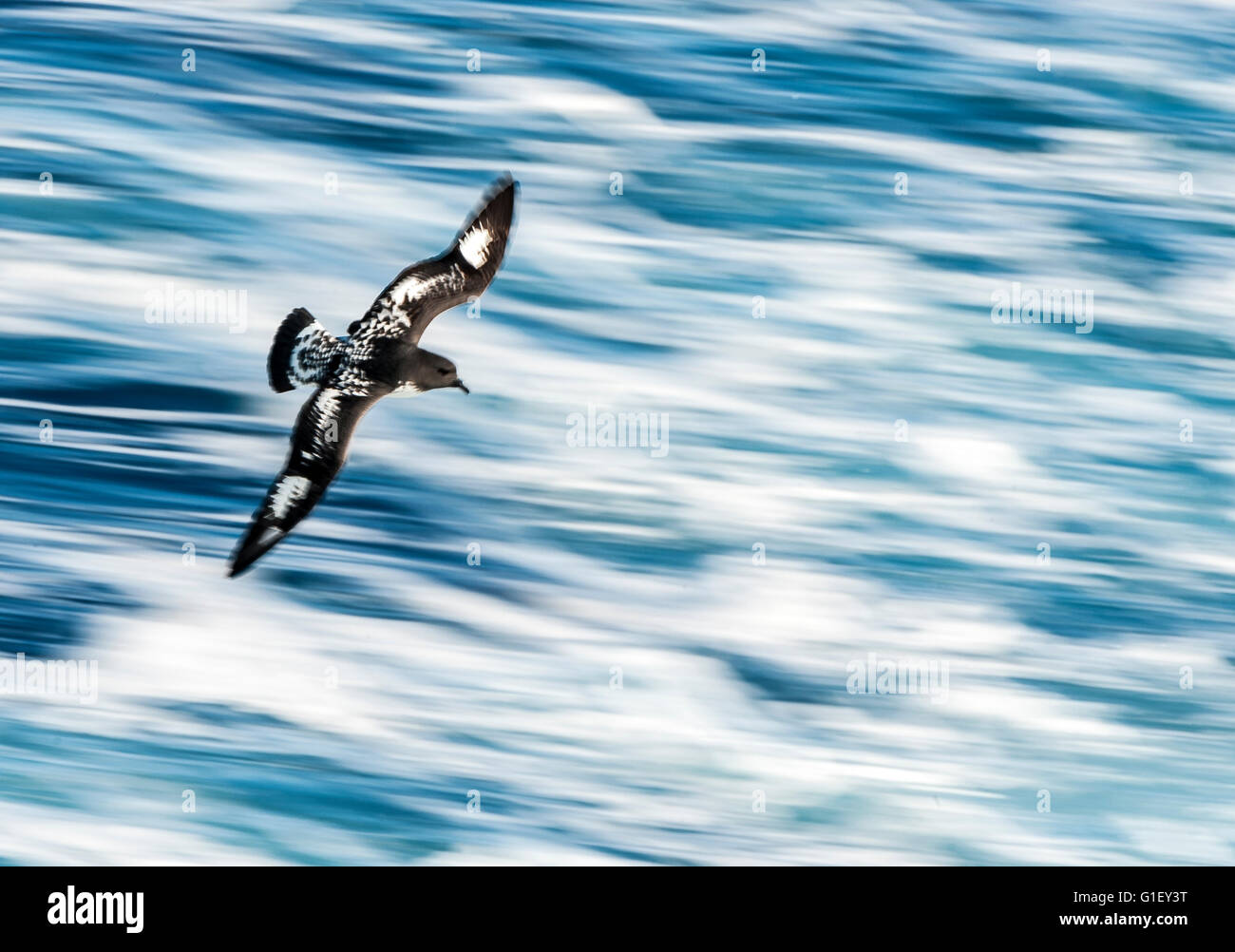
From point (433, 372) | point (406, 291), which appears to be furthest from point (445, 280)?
point (433, 372)

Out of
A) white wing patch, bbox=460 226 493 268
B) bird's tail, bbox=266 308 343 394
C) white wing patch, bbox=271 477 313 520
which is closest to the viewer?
white wing patch, bbox=271 477 313 520

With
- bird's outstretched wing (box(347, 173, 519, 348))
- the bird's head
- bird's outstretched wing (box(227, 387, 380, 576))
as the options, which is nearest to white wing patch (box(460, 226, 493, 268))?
bird's outstretched wing (box(347, 173, 519, 348))

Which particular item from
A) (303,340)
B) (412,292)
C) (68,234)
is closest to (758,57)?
(412,292)

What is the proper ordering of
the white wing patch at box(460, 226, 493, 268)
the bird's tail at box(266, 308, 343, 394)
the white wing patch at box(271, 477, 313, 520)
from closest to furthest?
the white wing patch at box(271, 477, 313, 520) → the bird's tail at box(266, 308, 343, 394) → the white wing patch at box(460, 226, 493, 268)

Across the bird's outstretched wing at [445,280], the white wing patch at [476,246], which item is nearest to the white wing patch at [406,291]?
the bird's outstretched wing at [445,280]

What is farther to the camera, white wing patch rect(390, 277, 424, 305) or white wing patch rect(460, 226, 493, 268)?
white wing patch rect(460, 226, 493, 268)

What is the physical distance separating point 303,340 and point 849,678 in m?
3.87

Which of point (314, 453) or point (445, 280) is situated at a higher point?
point (445, 280)

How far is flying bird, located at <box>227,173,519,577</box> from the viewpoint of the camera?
21.1ft

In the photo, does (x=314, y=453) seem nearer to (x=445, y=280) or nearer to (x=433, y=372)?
(x=433, y=372)

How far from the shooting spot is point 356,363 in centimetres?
659

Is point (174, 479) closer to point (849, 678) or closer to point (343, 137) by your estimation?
point (343, 137)

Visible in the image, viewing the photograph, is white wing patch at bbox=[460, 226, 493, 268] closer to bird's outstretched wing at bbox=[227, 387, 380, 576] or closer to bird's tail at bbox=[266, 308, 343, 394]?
bird's tail at bbox=[266, 308, 343, 394]

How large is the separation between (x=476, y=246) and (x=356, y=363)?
3.28 ft
